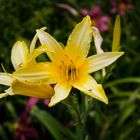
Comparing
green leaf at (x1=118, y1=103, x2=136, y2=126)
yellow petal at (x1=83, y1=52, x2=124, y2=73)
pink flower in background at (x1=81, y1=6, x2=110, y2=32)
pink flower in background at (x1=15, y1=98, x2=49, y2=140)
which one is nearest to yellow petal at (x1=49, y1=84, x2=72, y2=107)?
yellow petal at (x1=83, y1=52, x2=124, y2=73)

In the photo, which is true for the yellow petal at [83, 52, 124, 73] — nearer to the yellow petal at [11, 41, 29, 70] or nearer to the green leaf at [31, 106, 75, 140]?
the yellow petal at [11, 41, 29, 70]

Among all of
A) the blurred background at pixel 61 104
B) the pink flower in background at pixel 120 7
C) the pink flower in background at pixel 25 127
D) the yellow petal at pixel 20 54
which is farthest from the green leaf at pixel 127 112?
the yellow petal at pixel 20 54

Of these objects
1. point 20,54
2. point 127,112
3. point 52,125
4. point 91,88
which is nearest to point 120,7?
point 127,112

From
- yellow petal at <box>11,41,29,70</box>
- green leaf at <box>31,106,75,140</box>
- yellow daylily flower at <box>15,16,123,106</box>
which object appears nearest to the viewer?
yellow daylily flower at <box>15,16,123,106</box>

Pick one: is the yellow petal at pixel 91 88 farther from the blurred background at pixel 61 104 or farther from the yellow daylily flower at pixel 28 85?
the blurred background at pixel 61 104

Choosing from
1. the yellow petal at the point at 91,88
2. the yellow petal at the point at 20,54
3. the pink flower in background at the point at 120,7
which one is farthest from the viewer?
the pink flower in background at the point at 120,7

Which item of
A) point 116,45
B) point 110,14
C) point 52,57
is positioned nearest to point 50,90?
point 52,57

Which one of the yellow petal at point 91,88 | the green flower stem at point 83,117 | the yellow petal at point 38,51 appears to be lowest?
the green flower stem at point 83,117

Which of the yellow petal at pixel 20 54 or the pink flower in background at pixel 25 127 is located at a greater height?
the yellow petal at pixel 20 54
